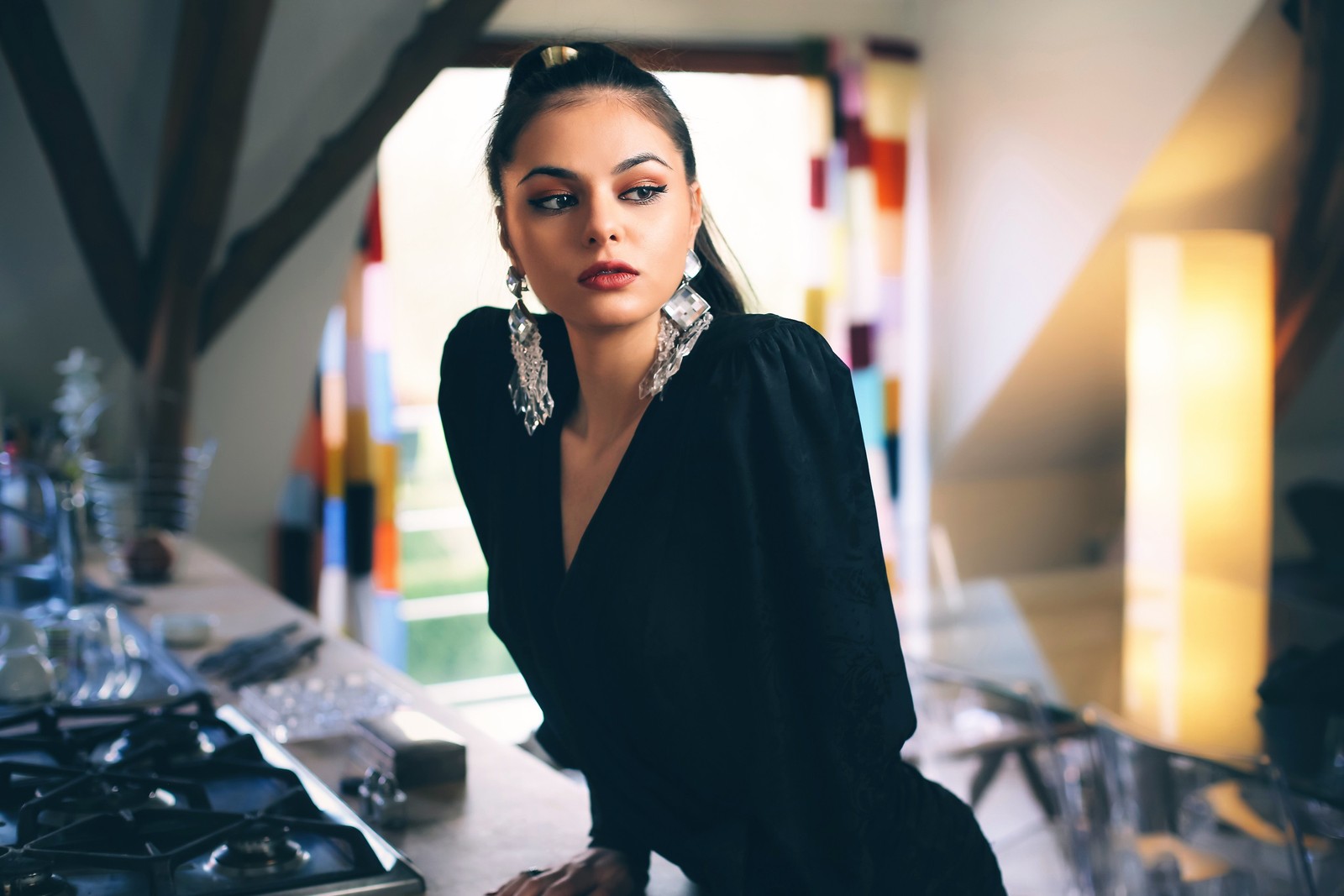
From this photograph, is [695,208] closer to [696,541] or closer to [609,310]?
[609,310]

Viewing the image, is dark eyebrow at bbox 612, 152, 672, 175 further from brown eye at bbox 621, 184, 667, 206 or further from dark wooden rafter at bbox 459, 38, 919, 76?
dark wooden rafter at bbox 459, 38, 919, 76

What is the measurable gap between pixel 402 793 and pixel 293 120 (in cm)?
249

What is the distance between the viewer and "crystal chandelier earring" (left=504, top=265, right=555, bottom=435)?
0.99 m

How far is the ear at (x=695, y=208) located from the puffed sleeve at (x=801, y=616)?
12cm

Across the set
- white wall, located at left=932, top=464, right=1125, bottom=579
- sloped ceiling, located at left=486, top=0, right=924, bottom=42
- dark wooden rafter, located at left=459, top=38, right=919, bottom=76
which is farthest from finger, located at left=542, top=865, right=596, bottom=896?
white wall, located at left=932, top=464, right=1125, bottom=579

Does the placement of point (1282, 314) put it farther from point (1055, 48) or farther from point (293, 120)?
point (293, 120)

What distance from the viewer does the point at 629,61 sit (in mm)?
903

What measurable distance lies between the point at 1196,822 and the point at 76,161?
2787mm

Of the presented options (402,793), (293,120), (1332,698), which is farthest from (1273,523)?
(402,793)

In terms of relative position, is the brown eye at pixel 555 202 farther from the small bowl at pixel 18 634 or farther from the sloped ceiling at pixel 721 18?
the sloped ceiling at pixel 721 18

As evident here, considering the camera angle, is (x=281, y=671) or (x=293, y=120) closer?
(x=281, y=671)

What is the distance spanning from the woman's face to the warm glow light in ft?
9.16

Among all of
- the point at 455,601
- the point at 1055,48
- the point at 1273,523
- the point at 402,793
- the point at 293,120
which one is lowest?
the point at 455,601

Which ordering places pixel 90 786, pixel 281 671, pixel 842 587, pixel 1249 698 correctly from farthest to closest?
pixel 1249 698, pixel 281 671, pixel 90 786, pixel 842 587
